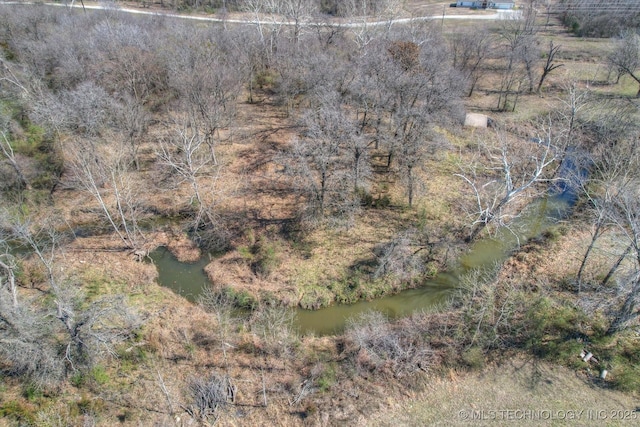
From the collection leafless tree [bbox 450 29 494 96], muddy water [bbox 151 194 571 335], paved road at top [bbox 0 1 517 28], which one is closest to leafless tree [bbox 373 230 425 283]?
muddy water [bbox 151 194 571 335]

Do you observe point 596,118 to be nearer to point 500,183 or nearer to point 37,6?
point 500,183

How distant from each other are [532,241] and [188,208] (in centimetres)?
2289

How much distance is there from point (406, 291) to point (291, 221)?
873 centimetres

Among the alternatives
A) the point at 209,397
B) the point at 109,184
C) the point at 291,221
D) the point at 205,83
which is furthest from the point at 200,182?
the point at 209,397

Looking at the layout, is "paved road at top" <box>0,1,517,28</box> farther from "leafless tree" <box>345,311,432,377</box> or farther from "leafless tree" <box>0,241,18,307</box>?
"leafless tree" <box>345,311,432,377</box>

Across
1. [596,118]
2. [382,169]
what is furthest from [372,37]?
[596,118]

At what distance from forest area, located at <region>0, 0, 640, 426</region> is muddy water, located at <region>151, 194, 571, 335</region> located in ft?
1.05

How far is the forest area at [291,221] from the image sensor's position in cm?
1784

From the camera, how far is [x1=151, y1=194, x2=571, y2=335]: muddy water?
71.8ft

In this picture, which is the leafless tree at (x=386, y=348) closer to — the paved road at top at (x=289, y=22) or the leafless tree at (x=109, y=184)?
the leafless tree at (x=109, y=184)

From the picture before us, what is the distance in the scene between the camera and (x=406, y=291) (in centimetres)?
2317

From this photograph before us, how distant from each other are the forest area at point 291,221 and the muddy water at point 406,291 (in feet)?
1.05

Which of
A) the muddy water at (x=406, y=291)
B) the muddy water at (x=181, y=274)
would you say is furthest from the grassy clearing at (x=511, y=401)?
the muddy water at (x=181, y=274)

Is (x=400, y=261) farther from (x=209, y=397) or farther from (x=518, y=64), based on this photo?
(x=518, y=64)
